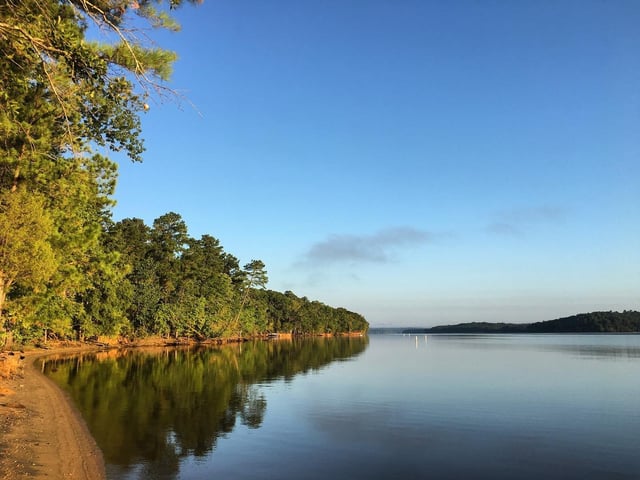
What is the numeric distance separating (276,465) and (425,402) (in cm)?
1635

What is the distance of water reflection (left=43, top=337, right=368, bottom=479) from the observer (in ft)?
54.4

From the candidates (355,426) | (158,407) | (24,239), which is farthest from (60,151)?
(355,426)

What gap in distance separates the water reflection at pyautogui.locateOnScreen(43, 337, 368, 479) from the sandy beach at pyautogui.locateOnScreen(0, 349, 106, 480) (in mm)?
667

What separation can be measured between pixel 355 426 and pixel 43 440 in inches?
525

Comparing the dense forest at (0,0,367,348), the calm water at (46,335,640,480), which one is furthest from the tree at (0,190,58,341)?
the calm water at (46,335,640,480)

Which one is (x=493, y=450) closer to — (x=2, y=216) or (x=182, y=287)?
(x=2, y=216)

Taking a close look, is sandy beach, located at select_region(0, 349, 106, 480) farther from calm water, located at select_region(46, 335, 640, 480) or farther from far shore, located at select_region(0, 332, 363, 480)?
calm water, located at select_region(46, 335, 640, 480)

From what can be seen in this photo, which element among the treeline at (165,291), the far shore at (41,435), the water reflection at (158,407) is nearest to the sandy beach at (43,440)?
the far shore at (41,435)

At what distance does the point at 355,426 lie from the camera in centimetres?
2252

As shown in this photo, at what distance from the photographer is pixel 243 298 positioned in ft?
419

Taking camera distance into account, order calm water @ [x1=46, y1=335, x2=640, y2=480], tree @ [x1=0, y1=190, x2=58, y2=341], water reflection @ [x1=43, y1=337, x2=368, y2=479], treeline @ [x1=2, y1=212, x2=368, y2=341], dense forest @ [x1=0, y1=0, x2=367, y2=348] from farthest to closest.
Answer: treeline @ [x1=2, y1=212, x2=368, y2=341] → tree @ [x1=0, y1=190, x2=58, y2=341] → water reflection @ [x1=43, y1=337, x2=368, y2=479] → calm water @ [x1=46, y1=335, x2=640, y2=480] → dense forest @ [x1=0, y1=0, x2=367, y2=348]

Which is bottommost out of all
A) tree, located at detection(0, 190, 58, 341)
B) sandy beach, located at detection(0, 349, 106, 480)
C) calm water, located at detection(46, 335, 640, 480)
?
calm water, located at detection(46, 335, 640, 480)

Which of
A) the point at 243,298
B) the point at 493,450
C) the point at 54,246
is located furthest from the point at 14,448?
the point at 243,298

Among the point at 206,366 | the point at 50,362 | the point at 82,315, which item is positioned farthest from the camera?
the point at 82,315
